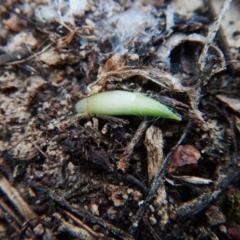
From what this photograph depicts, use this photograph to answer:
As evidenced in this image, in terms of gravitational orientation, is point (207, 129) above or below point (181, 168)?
above

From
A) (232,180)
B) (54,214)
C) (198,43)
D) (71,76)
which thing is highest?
(198,43)

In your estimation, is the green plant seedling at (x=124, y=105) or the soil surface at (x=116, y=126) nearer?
the soil surface at (x=116, y=126)

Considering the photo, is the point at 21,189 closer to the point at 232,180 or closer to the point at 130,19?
the point at 232,180

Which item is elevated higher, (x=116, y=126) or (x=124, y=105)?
(x=124, y=105)

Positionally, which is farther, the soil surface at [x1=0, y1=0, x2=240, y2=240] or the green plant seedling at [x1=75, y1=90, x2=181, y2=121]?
the green plant seedling at [x1=75, y1=90, x2=181, y2=121]

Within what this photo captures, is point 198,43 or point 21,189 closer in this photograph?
point 21,189

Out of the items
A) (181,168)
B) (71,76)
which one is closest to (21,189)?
(71,76)

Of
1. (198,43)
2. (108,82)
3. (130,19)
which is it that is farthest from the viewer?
(130,19)

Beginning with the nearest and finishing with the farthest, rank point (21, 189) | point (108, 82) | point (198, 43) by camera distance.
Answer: point (21, 189) → point (108, 82) → point (198, 43)
